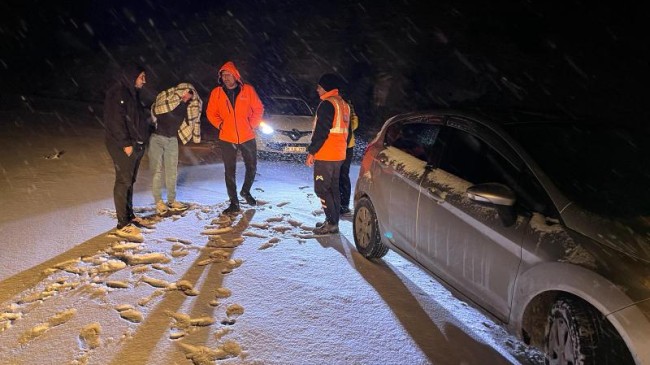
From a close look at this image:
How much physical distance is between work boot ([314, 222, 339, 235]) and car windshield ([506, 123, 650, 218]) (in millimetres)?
2606

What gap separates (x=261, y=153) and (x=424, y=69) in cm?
1810

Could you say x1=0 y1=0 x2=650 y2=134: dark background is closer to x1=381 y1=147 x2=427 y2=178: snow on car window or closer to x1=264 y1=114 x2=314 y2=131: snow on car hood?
x1=264 y1=114 x2=314 y2=131: snow on car hood

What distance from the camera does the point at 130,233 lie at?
15.5 ft

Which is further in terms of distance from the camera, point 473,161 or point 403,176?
point 403,176

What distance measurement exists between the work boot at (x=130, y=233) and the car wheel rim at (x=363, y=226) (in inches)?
89.9

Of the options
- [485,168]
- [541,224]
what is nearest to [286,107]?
[485,168]

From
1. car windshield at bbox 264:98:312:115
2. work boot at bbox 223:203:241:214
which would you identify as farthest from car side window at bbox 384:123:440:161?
car windshield at bbox 264:98:312:115

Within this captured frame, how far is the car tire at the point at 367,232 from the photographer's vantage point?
431cm

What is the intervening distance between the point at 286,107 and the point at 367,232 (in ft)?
23.4

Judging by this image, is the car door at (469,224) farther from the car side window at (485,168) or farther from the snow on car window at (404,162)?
the snow on car window at (404,162)

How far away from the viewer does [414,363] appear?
2.71 m

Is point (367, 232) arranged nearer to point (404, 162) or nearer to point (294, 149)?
point (404, 162)

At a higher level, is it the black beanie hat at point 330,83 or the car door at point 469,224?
the black beanie hat at point 330,83

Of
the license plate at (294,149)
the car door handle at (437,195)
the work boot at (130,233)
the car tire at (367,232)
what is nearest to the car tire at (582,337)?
the car door handle at (437,195)
